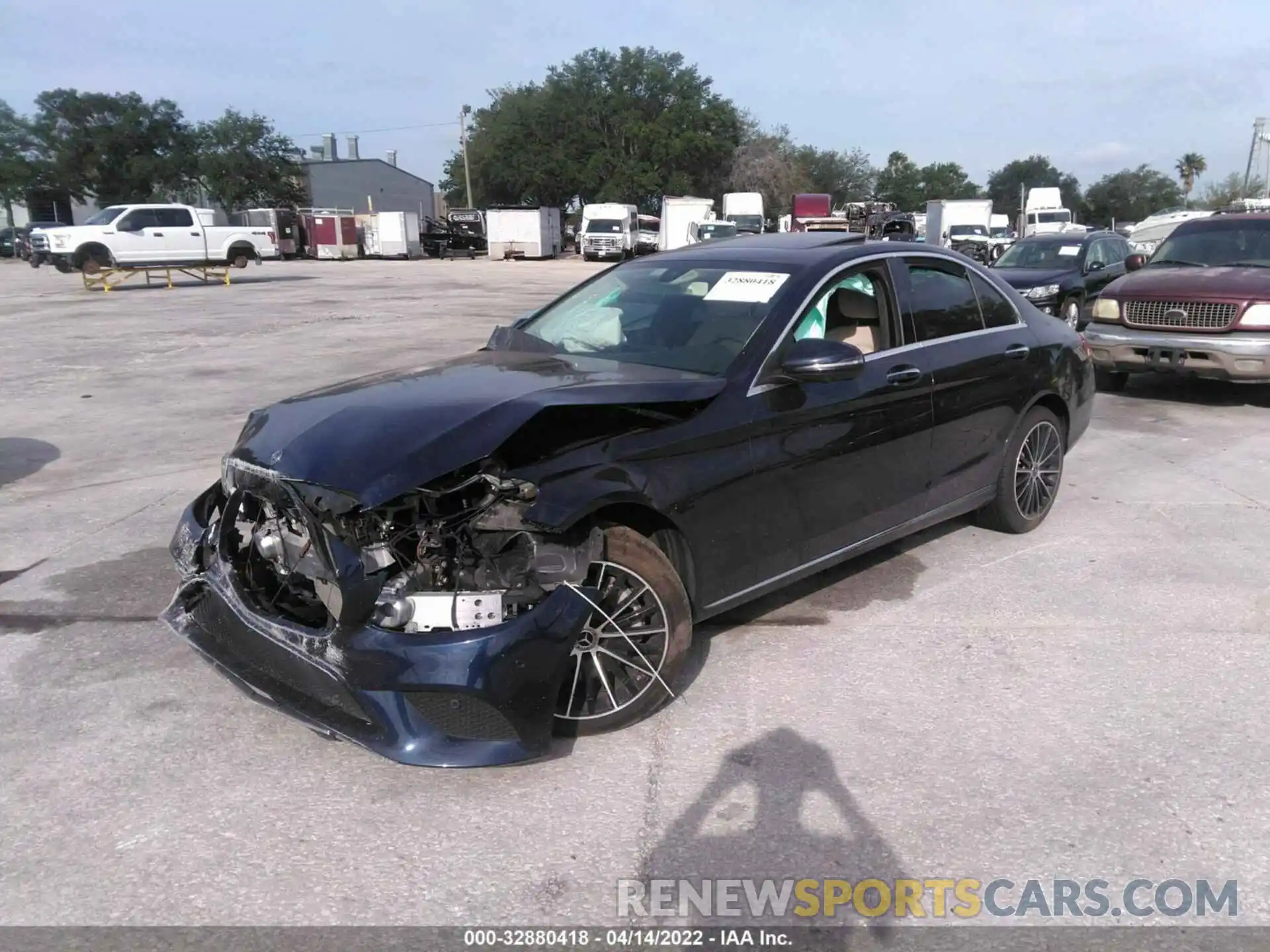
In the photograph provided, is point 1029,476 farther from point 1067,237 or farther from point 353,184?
point 353,184

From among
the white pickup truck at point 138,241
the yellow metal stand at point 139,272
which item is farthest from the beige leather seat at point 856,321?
the white pickup truck at point 138,241

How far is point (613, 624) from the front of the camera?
340 cm

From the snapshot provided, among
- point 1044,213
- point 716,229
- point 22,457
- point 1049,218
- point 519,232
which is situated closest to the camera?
point 22,457

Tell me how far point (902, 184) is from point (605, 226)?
3043 inches

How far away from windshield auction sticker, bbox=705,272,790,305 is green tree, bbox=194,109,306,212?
64.9 meters

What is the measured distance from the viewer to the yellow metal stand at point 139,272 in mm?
26797

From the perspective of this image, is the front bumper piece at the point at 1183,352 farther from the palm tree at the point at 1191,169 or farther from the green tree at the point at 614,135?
the palm tree at the point at 1191,169

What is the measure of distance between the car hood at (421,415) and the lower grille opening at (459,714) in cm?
61

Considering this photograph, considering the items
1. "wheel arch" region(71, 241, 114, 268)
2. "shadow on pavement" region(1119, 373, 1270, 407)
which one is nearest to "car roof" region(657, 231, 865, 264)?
"shadow on pavement" region(1119, 373, 1270, 407)

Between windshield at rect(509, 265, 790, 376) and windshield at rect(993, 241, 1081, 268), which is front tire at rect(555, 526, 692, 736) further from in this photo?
windshield at rect(993, 241, 1081, 268)

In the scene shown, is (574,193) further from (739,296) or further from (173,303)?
(739,296)

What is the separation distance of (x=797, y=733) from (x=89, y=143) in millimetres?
69749

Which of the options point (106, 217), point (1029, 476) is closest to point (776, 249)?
point (1029, 476)

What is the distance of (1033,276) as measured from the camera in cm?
1383
